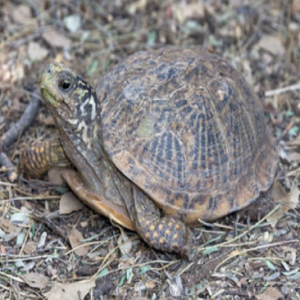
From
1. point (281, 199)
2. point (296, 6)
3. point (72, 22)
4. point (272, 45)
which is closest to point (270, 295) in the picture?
point (281, 199)

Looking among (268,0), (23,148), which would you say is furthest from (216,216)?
(268,0)

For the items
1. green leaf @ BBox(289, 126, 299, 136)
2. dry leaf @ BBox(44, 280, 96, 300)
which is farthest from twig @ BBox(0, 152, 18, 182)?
green leaf @ BBox(289, 126, 299, 136)

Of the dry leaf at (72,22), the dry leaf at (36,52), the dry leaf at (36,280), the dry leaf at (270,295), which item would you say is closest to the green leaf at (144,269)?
the dry leaf at (36,280)

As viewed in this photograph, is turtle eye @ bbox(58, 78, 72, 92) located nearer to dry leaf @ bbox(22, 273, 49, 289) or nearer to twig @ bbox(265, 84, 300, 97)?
dry leaf @ bbox(22, 273, 49, 289)

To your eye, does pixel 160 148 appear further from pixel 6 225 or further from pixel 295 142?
pixel 295 142

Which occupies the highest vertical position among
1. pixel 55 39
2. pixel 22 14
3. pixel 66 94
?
pixel 66 94
